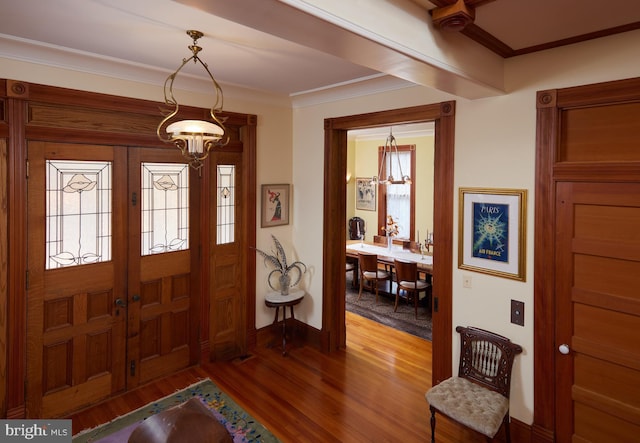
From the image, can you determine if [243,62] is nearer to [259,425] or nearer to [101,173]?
[101,173]

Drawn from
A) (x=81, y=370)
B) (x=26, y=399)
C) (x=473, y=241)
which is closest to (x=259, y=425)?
(x=81, y=370)

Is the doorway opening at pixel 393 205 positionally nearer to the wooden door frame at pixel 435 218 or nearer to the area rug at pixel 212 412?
the wooden door frame at pixel 435 218

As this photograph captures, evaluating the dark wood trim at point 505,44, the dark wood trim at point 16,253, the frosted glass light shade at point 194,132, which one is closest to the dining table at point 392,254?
the dark wood trim at point 505,44

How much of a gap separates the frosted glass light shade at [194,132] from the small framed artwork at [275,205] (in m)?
1.74

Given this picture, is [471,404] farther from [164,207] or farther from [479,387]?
[164,207]

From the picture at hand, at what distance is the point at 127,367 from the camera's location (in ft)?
11.5

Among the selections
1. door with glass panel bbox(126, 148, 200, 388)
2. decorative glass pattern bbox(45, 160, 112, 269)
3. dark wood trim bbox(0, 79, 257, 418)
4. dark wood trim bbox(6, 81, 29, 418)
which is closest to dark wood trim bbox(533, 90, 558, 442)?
door with glass panel bbox(126, 148, 200, 388)

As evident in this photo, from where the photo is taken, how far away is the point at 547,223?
8.48 ft

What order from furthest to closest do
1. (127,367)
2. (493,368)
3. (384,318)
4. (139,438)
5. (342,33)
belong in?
(384,318) → (127,367) → (493,368) → (139,438) → (342,33)

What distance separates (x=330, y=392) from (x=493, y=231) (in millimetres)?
1975

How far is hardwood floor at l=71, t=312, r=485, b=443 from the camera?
2.99 meters

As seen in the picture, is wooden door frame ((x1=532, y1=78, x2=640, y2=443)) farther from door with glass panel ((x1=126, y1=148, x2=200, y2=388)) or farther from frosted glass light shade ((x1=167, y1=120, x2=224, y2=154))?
door with glass panel ((x1=126, y1=148, x2=200, y2=388))

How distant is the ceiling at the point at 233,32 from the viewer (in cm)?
152

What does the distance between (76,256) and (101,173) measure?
69 centimetres
